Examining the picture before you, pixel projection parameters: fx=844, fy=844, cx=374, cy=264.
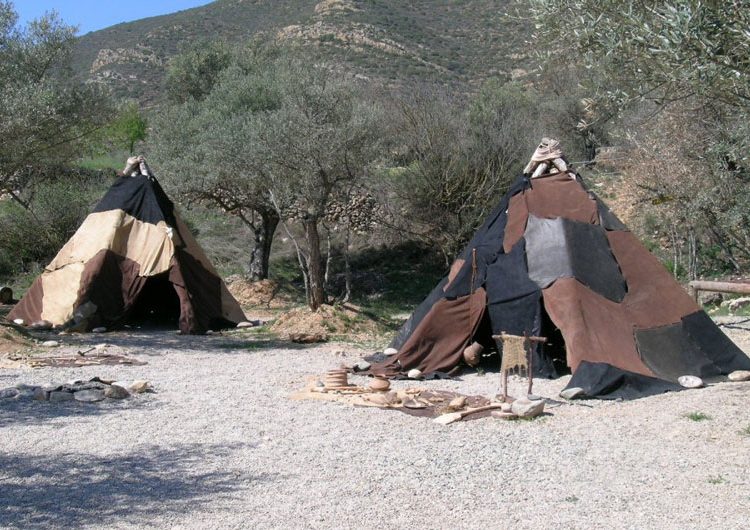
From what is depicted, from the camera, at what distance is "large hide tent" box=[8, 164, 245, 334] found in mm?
14469

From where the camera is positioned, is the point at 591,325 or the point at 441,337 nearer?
the point at 591,325

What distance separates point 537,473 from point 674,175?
41.5 ft

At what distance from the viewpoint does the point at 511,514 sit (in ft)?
17.5

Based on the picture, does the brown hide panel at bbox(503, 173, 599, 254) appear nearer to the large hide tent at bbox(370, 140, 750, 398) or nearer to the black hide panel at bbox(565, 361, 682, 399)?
the large hide tent at bbox(370, 140, 750, 398)

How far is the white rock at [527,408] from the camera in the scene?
25.5ft

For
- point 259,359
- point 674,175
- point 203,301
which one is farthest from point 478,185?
point 259,359

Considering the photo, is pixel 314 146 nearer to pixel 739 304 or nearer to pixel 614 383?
pixel 739 304

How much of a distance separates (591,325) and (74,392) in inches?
221

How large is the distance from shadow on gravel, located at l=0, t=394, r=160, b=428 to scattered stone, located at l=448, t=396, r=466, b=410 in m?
3.01

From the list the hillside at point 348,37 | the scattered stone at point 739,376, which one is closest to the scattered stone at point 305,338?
the scattered stone at point 739,376

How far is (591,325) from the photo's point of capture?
937 cm

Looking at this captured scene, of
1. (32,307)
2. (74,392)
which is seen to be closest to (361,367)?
(74,392)

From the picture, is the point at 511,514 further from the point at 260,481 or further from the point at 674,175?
the point at 674,175

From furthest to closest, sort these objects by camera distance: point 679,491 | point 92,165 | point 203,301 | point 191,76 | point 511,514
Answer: point 92,165, point 191,76, point 203,301, point 679,491, point 511,514
